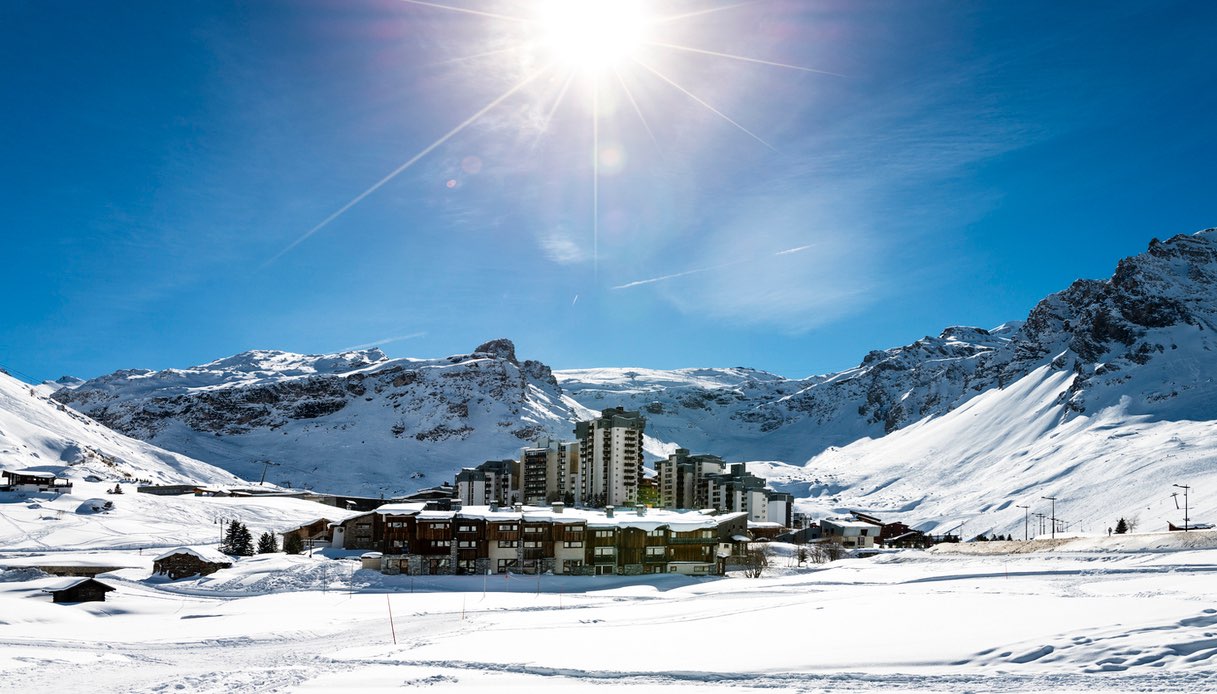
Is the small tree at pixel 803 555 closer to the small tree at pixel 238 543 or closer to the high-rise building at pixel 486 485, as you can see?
the high-rise building at pixel 486 485

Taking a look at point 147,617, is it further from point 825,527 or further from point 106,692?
point 825,527

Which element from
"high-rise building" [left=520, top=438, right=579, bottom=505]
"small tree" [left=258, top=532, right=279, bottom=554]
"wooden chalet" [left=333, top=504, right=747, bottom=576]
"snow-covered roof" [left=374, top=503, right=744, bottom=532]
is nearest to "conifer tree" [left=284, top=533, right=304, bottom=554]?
"small tree" [left=258, top=532, right=279, bottom=554]

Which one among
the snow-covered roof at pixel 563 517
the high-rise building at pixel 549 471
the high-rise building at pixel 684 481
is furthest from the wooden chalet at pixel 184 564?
the high-rise building at pixel 684 481

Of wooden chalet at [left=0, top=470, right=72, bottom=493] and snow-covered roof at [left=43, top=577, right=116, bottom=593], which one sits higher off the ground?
wooden chalet at [left=0, top=470, right=72, bottom=493]

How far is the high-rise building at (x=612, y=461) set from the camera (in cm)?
12706

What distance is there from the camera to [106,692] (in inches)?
1052

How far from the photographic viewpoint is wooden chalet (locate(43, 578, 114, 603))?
49.5 metres

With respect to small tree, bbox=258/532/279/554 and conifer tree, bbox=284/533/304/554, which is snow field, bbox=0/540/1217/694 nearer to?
small tree, bbox=258/532/279/554

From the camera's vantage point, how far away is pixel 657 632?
3528 cm

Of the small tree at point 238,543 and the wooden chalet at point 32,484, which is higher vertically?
the wooden chalet at point 32,484

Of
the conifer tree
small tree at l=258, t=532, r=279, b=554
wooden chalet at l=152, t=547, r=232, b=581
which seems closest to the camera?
wooden chalet at l=152, t=547, r=232, b=581

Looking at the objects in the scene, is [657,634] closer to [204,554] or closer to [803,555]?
[204,554]

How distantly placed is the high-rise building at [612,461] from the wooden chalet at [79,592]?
8008cm

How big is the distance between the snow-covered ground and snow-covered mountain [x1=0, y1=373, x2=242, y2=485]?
77.6 metres
